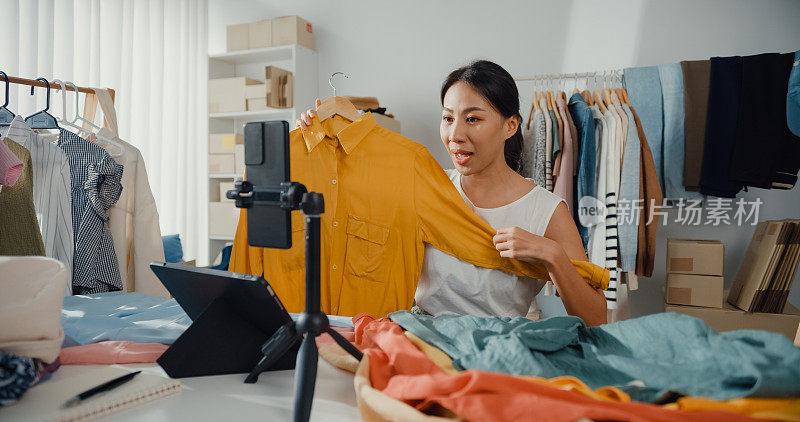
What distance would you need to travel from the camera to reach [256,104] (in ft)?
12.0

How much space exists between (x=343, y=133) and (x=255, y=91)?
2.34 meters

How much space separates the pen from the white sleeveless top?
0.86 metres

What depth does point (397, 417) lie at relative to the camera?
599 millimetres

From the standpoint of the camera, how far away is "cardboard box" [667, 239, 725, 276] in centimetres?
255

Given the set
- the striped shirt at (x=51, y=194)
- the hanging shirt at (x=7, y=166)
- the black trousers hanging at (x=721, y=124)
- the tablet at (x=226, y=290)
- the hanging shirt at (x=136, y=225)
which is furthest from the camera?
the black trousers hanging at (x=721, y=124)

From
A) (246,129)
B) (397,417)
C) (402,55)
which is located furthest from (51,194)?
(402,55)

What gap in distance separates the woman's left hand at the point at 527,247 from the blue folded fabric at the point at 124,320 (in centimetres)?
44

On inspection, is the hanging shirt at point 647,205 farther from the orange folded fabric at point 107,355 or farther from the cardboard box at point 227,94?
the cardboard box at point 227,94

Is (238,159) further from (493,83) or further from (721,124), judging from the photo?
(721,124)

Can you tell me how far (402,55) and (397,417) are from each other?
11.5ft

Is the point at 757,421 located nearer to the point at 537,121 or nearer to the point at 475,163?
the point at 475,163

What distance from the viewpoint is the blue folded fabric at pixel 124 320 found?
3.20 feet

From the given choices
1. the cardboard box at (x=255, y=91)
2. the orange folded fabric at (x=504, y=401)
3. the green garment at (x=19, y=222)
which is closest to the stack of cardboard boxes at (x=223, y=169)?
the cardboard box at (x=255, y=91)

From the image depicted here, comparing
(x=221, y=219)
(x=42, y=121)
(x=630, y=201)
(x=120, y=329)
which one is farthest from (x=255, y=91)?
(x=120, y=329)
